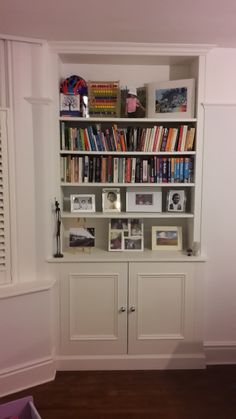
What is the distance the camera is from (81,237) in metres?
2.73

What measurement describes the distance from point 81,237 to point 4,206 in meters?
0.66

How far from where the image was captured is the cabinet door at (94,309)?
8.57ft

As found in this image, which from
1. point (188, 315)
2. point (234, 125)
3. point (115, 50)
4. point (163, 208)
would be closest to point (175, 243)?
point (163, 208)

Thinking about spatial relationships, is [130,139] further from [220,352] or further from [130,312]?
[220,352]

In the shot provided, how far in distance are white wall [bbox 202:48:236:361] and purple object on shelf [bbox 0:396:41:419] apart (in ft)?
4.93

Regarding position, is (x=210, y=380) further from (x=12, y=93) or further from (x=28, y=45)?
(x=28, y=45)

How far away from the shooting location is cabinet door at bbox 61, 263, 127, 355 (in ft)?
Result: 8.57

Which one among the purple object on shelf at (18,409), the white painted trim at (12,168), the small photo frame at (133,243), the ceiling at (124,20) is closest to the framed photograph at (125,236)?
the small photo frame at (133,243)

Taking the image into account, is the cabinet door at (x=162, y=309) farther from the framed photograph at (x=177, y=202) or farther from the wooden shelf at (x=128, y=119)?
the wooden shelf at (x=128, y=119)

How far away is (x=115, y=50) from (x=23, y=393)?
247cm

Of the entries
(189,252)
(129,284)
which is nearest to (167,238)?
(189,252)

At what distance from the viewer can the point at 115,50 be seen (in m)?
2.45

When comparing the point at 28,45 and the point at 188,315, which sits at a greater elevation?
the point at 28,45

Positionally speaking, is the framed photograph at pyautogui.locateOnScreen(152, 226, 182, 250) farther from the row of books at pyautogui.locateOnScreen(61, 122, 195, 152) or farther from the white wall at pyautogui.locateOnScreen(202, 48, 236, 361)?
the row of books at pyautogui.locateOnScreen(61, 122, 195, 152)
